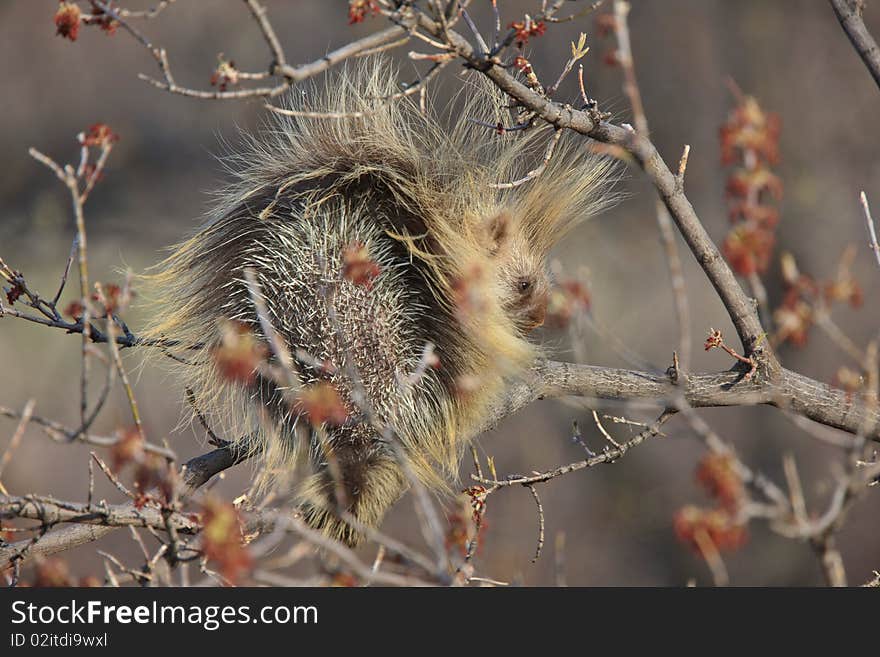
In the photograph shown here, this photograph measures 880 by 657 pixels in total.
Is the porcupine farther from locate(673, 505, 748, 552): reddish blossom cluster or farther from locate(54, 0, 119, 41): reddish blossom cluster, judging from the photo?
locate(673, 505, 748, 552): reddish blossom cluster

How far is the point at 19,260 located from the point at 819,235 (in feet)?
16.9

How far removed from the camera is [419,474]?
7.31 feet

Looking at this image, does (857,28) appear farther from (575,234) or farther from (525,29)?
(575,234)

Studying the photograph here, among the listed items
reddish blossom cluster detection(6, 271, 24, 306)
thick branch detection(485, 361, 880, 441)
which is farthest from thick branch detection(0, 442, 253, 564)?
thick branch detection(485, 361, 880, 441)

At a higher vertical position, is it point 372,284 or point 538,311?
point 538,311

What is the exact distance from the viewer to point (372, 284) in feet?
6.26

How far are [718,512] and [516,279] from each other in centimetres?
148

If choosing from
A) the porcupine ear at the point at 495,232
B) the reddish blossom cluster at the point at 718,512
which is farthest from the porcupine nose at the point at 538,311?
the reddish blossom cluster at the point at 718,512

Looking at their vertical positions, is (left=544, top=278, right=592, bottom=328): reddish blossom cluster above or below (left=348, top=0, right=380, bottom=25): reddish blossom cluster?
below

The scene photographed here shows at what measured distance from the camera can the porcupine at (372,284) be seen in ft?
6.18

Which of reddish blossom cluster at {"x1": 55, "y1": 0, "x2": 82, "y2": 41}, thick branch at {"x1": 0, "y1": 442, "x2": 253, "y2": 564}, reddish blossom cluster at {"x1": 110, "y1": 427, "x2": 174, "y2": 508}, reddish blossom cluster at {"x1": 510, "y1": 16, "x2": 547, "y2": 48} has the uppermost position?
reddish blossom cluster at {"x1": 510, "y1": 16, "x2": 547, "y2": 48}

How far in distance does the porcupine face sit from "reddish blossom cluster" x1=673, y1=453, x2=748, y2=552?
141 centimetres

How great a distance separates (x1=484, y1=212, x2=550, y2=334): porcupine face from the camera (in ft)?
7.60

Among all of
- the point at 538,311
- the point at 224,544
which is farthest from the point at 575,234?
the point at 224,544
